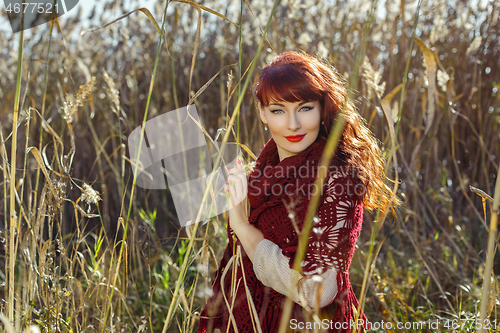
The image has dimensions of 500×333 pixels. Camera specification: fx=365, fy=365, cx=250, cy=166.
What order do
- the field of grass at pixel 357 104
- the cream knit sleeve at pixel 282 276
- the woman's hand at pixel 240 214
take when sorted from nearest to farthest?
the cream knit sleeve at pixel 282 276
the woman's hand at pixel 240 214
the field of grass at pixel 357 104

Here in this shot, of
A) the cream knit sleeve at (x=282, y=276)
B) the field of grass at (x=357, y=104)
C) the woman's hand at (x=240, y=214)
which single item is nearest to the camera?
the cream knit sleeve at (x=282, y=276)

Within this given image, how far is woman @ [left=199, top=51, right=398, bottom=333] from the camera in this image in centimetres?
75

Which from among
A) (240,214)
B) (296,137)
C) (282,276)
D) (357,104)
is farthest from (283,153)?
(357,104)

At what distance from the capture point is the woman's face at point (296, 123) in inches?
32.8

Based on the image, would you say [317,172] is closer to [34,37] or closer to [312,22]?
[312,22]

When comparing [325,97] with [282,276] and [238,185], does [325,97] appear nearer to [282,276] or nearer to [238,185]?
[238,185]

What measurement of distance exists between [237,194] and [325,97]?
0.31 metres

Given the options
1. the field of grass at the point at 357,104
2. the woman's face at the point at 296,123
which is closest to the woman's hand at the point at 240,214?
the woman's face at the point at 296,123

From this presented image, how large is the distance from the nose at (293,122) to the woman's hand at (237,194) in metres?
0.15

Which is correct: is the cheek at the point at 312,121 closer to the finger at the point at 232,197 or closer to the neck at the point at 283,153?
the neck at the point at 283,153

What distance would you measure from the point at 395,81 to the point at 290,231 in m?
1.55

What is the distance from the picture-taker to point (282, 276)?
2.43 ft

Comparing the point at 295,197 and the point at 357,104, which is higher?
the point at 357,104

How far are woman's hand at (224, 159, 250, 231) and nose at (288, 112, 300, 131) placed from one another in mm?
148
